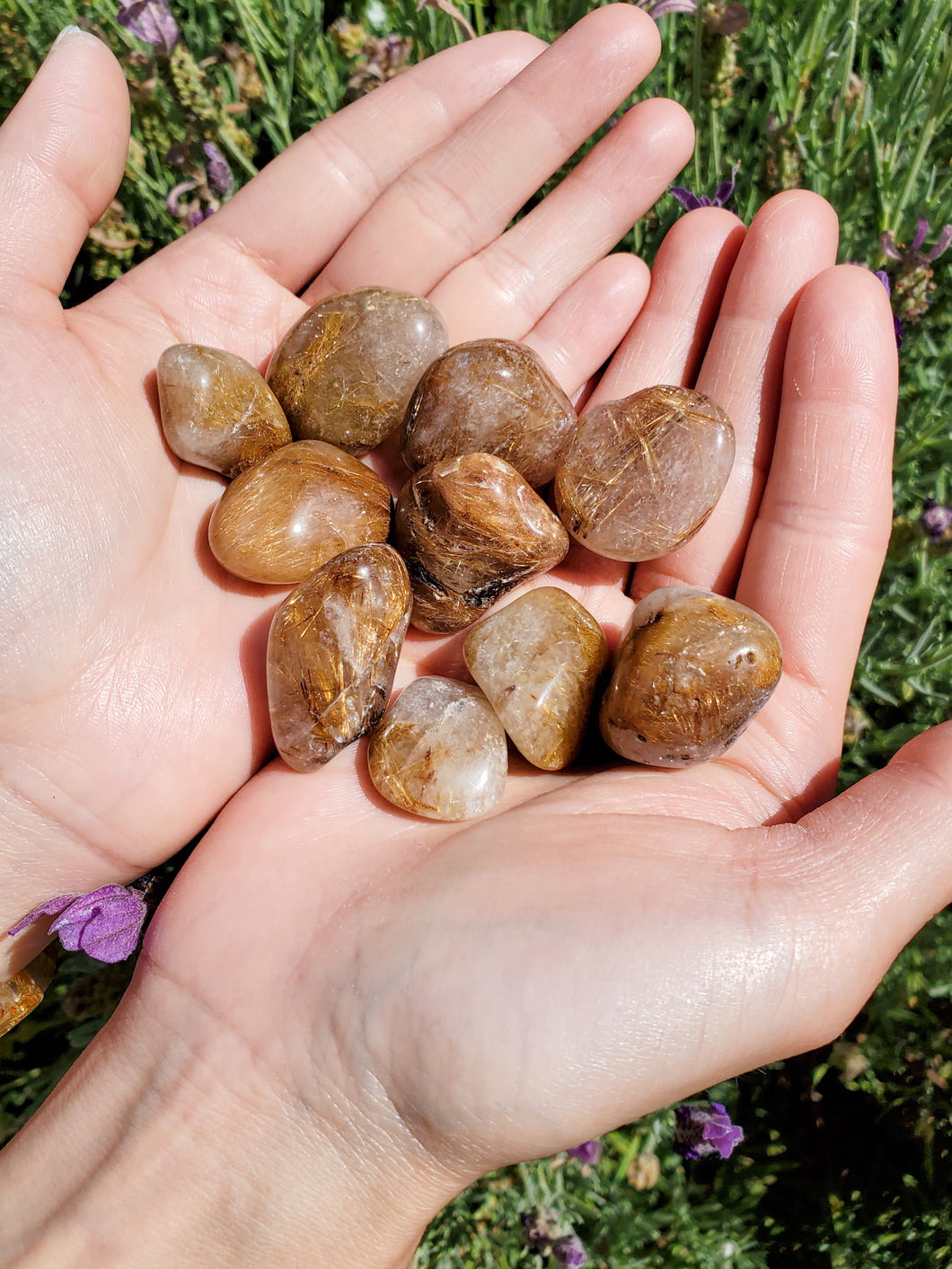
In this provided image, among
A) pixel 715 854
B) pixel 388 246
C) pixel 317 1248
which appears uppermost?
pixel 388 246

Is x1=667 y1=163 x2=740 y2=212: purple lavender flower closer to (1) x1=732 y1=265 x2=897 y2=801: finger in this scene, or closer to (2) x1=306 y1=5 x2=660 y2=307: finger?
(2) x1=306 y1=5 x2=660 y2=307: finger

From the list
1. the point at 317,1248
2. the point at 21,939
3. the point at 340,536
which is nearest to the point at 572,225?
the point at 340,536

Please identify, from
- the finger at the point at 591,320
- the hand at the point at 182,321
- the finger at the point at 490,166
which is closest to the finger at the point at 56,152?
the hand at the point at 182,321

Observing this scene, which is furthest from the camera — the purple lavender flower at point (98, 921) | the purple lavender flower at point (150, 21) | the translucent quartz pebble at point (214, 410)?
the purple lavender flower at point (150, 21)

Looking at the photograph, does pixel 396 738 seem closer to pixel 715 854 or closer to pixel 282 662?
pixel 282 662

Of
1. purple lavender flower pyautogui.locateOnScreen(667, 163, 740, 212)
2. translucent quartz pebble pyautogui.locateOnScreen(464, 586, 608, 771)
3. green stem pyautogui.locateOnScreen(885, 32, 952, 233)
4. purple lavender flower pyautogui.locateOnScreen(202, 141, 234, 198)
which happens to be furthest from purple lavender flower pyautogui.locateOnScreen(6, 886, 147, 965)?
green stem pyautogui.locateOnScreen(885, 32, 952, 233)

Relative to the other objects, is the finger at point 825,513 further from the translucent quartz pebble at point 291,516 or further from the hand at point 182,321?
the translucent quartz pebble at point 291,516
